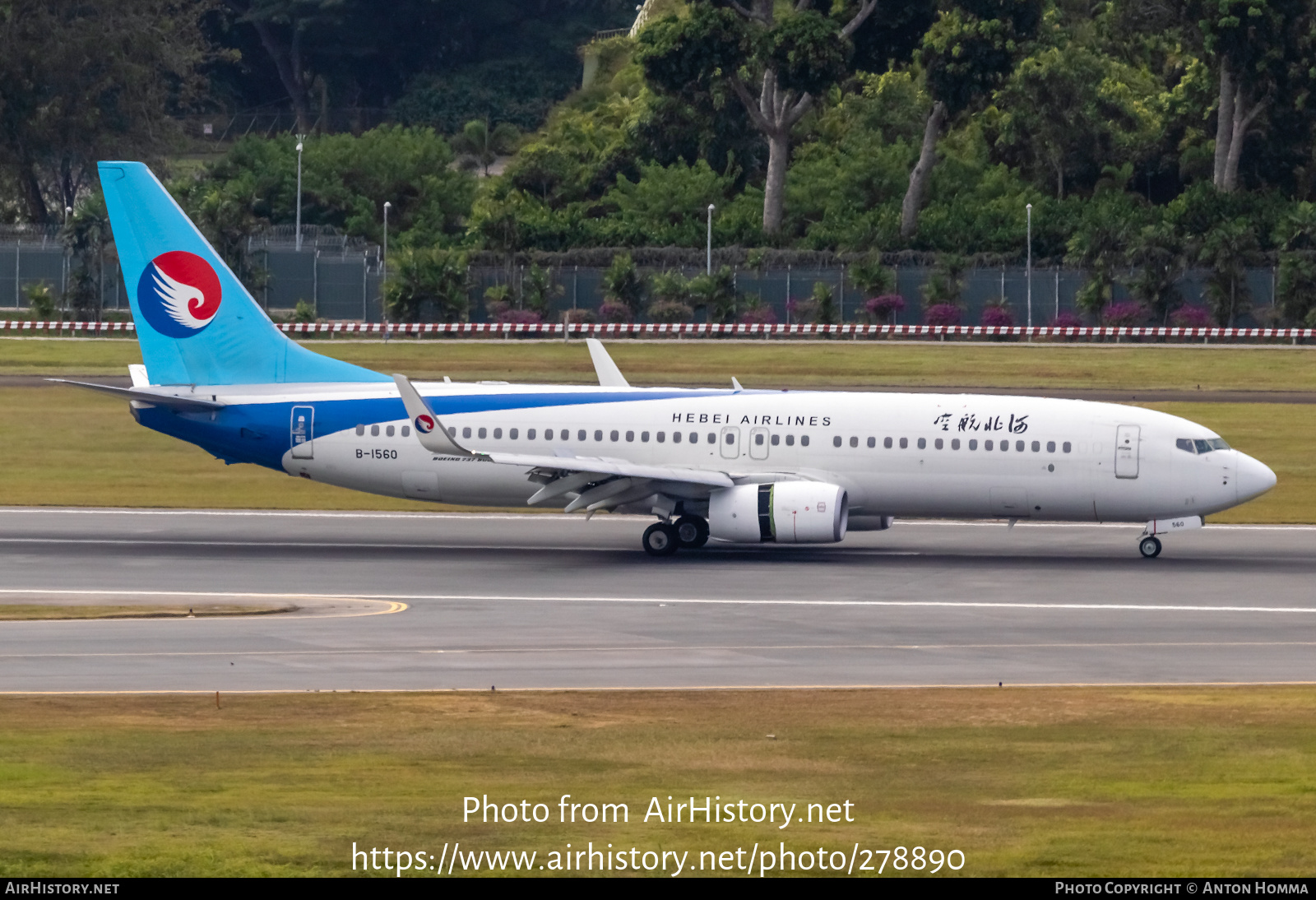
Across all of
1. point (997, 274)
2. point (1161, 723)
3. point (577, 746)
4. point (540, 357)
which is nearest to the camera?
point (577, 746)

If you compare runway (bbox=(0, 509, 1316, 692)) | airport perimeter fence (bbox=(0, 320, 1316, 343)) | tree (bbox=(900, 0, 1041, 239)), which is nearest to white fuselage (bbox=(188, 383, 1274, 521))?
runway (bbox=(0, 509, 1316, 692))

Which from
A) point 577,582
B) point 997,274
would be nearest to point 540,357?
point 997,274

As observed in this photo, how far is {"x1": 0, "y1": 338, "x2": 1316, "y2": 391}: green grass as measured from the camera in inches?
3073

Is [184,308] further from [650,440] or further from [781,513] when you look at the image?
[781,513]

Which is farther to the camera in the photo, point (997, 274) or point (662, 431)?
point (997, 274)

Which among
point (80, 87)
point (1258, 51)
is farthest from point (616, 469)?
point (80, 87)

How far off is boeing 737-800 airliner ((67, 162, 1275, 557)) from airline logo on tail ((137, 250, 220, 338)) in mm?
38

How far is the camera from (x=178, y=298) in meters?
43.2

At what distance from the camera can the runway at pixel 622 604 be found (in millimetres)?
27359

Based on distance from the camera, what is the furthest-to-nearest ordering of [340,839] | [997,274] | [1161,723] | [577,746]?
[997,274]
[1161,723]
[577,746]
[340,839]

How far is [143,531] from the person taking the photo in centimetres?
4409

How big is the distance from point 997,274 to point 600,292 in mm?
21924

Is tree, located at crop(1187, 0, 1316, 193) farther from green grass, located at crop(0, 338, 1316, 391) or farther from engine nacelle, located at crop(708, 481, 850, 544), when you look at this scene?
engine nacelle, located at crop(708, 481, 850, 544)

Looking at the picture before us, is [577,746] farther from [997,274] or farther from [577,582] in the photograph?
[997,274]
